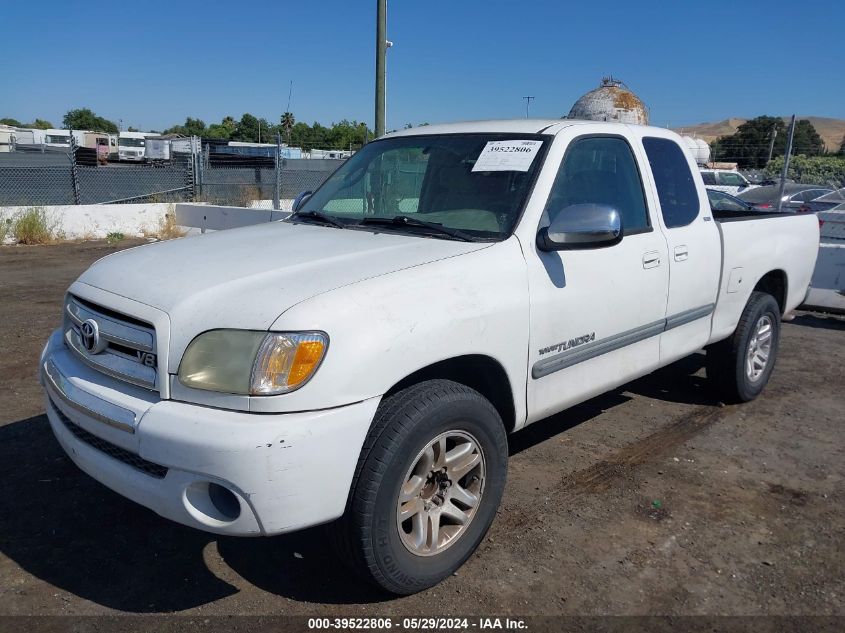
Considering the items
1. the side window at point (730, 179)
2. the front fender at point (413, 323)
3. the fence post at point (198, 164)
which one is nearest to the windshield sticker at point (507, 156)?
the front fender at point (413, 323)

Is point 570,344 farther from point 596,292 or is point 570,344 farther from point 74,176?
point 74,176

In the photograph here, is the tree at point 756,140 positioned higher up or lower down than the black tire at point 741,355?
higher up

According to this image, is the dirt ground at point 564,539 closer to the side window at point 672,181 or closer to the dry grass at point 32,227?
the side window at point 672,181

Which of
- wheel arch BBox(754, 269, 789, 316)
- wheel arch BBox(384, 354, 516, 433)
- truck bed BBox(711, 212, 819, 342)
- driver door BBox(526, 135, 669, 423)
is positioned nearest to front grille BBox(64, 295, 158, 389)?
wheel arch BBox(384, 354, 516, 433)

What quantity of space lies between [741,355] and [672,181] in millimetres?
1472

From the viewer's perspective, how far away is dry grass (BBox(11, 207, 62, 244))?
529 inches

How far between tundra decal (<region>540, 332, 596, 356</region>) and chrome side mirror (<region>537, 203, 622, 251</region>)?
452mm

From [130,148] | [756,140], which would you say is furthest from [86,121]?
[756,140]

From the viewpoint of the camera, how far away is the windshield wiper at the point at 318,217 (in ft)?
12.5

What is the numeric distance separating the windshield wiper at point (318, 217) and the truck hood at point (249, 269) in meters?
0.14

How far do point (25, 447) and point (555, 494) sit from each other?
307 centimetres

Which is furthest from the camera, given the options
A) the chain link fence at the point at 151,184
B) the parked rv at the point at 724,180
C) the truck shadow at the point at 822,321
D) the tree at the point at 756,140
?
the tree at the point at 756,140

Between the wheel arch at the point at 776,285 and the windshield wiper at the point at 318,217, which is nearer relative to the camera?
the windshield wiper at the point at 318,217

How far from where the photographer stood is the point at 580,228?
321 cm
